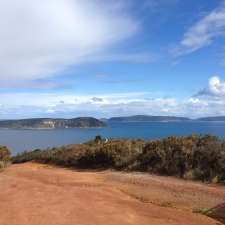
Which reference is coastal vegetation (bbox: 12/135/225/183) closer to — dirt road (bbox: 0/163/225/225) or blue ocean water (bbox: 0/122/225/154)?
dirt road (bbox: 0/163/225/225)

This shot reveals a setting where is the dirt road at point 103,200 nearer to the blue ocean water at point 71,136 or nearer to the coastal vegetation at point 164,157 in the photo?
the coastal vegetation at point 164,157

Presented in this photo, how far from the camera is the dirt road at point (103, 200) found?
11.2 meters

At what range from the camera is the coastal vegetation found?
18.7 meters

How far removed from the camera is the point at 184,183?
17.2 m

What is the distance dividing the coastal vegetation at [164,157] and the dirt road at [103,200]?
4.02ft

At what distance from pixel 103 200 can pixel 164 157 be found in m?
7.59

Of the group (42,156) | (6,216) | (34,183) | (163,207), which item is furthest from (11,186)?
(42,156)

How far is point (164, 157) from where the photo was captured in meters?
20.5

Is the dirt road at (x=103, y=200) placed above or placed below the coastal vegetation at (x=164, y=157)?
below

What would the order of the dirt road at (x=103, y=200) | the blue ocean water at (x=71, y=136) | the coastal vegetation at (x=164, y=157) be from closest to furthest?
the dirt road at (x=103, y=200)
the coastal vegetation at (x=164, y=157)
the blue ocean water at (x=71, y=136)

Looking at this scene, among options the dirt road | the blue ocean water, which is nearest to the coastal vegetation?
the dirt road

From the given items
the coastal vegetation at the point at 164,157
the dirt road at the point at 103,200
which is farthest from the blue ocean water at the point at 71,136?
the dirt road at the point at 103,200

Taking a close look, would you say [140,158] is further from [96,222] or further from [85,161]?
[96,222]

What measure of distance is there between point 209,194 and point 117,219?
4.63 meters
